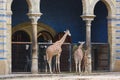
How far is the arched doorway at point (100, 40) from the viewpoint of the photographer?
28.7 meters

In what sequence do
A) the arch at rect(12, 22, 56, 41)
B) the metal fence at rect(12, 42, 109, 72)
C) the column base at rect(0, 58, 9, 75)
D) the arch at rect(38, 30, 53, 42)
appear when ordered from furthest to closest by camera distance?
the arch at rect(38, 30, 53, 42) → the arch at rect(12, 22, 56, 41) → the metal fence at rect(12, 42, 109, 72) → the column base at rect(0, 58, 9, 75)

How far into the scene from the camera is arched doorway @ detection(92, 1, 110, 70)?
28.7 meters

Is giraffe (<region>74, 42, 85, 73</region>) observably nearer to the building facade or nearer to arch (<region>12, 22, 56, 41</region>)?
the building facade

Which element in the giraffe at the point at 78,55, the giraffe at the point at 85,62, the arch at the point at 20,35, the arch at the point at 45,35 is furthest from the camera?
the arch at the point at 45,35

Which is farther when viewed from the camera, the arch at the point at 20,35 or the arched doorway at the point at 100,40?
the arch at the point at 20,35

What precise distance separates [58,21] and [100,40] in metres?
2.81

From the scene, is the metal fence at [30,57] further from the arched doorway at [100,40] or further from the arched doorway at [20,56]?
the arched doorway at [100,40]

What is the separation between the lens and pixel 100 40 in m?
30.9

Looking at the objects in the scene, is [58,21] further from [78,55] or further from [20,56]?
[78,55]

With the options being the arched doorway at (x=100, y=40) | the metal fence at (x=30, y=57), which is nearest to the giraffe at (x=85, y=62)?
the metal fence at (x=30, y=57)

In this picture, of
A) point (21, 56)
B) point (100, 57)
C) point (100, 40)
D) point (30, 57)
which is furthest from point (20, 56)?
point (100, 40)

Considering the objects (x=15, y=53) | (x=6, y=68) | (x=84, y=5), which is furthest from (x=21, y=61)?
(x=84, y=5)

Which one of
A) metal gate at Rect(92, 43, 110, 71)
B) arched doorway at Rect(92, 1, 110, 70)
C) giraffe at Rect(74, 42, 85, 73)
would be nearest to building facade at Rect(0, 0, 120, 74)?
arched doorway at Rect(92, 1, 110, 70)

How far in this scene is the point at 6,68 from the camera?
25469mm
